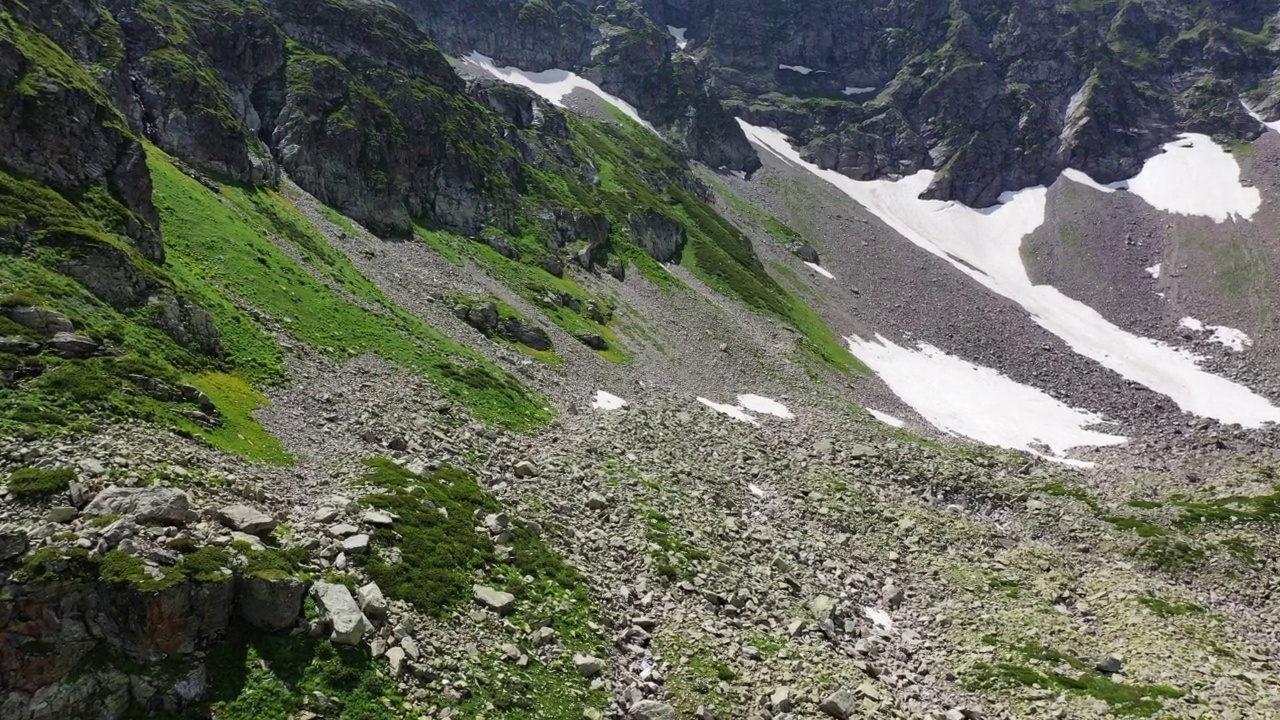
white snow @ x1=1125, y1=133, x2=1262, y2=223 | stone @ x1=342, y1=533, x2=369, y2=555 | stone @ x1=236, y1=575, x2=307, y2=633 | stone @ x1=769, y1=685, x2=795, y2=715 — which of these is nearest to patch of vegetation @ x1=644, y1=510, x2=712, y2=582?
stone @ x1=769, y1=685, x2=795, y2=715

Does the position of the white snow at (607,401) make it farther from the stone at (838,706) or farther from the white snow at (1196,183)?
the white snow at (1196,183)

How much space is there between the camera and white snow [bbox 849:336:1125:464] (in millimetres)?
75562

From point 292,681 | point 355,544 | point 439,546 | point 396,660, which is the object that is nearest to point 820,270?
point 439,546

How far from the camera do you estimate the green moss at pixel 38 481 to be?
14773 mm

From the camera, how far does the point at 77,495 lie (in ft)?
49.9

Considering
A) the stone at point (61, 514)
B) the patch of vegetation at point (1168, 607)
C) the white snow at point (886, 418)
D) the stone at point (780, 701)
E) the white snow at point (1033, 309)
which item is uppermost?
the white snow at point (1033, 309)

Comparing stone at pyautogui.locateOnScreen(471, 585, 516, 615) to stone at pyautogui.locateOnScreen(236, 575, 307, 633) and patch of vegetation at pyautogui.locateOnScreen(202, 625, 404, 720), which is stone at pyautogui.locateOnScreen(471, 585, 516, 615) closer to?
patch of vegetation at pyautogui.locateOnScreen(202, 625, 404, 720)

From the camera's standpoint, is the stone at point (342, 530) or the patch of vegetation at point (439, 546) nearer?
the patch of vegetation at point (439, 546)

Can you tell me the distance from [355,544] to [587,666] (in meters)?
7.17

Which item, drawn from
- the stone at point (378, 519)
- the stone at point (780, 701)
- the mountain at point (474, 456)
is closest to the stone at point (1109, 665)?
the mountain at point (474, 456)

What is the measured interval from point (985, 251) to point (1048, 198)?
3231 cm

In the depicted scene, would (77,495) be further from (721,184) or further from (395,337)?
(721,184)

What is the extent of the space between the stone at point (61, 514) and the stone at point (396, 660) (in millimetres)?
7371

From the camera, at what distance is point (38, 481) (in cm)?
1508
